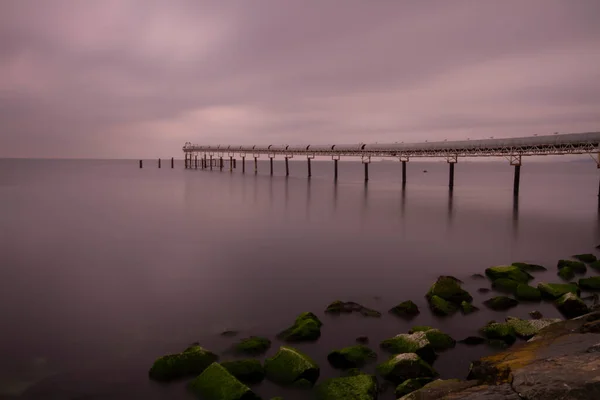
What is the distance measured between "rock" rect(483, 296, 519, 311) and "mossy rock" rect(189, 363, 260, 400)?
855 cm

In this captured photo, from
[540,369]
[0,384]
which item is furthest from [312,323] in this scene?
[0,384]

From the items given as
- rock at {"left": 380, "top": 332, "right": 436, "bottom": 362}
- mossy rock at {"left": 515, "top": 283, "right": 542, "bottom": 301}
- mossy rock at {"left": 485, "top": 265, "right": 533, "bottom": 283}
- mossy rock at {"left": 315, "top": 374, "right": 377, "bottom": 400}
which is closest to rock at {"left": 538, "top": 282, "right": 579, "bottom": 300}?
mossy rock at {"left": 515, "top": 283, "right": 542, "bottom": 301}

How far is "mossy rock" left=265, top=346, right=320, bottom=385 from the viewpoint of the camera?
324 inches

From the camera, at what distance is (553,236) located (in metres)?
26.8

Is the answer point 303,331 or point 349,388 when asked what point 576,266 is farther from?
point 349,388

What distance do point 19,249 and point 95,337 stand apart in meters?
14.9

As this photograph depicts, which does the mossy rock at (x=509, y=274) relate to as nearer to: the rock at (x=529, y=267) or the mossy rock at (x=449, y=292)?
the rock at (x=529, y=267)

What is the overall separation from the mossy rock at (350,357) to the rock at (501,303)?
211 inches

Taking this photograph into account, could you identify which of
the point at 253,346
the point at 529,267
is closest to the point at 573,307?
the point at 529,267

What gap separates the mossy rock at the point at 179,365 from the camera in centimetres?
866

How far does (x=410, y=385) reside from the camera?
24.9ft

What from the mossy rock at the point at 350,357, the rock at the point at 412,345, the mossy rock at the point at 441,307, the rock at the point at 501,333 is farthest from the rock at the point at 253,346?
the rock at the point at 501,333

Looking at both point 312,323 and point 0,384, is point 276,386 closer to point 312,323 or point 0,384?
point 312,323

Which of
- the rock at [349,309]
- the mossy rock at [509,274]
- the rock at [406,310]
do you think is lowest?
the rock at [349,309]
